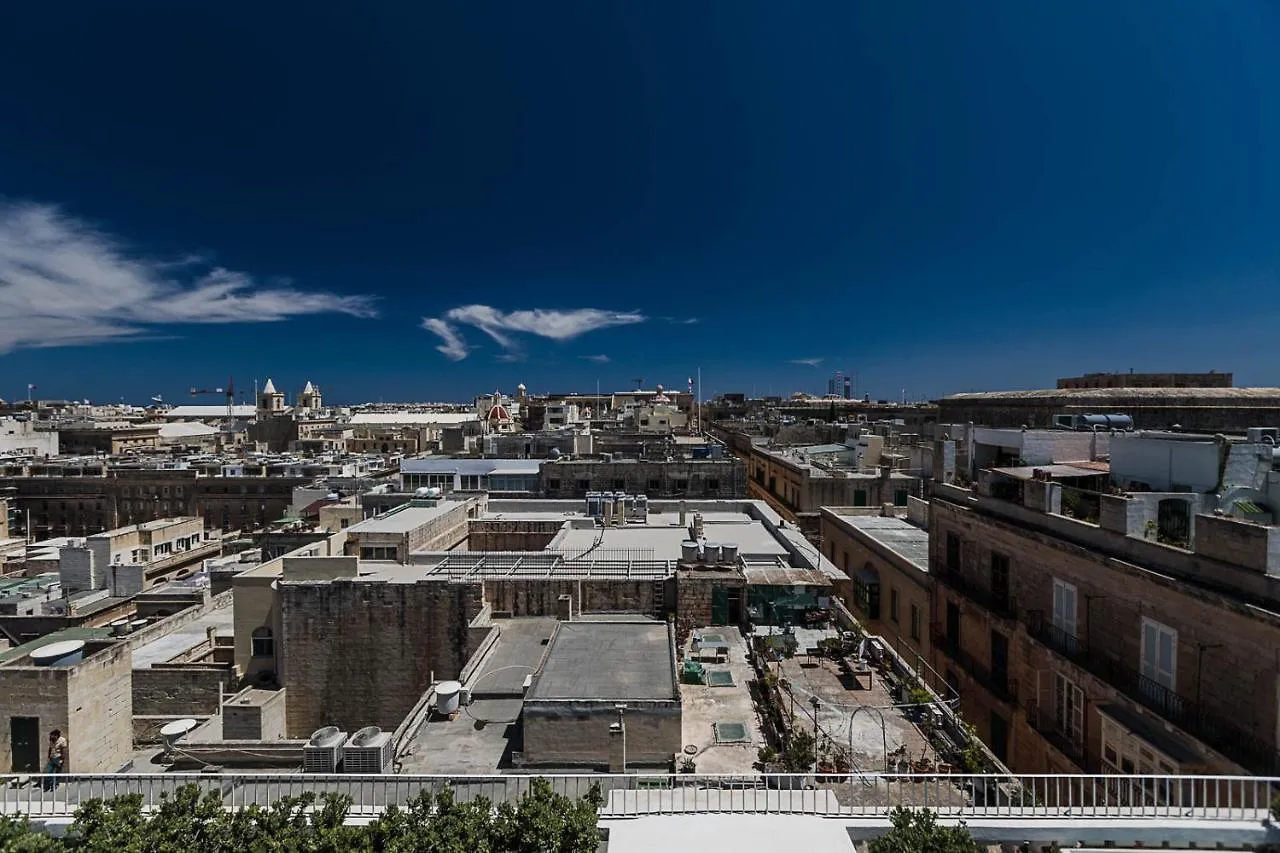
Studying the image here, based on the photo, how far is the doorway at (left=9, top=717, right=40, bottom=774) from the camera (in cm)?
1681

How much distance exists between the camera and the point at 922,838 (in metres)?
8.00

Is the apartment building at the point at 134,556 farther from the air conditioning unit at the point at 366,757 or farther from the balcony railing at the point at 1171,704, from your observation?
the balcony railing at the point at 1171,704

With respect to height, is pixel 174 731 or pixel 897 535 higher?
pixel 897 535

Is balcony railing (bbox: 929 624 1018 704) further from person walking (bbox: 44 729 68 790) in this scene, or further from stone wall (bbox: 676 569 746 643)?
person walking (bbox: 44 729 68 790)

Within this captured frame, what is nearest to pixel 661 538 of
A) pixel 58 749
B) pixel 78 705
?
pixel 78 705

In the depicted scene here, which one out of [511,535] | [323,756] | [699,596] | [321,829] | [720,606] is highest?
[321,829]

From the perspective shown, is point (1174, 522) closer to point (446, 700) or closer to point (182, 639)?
point (446, 700)

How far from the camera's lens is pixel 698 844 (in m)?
8.62

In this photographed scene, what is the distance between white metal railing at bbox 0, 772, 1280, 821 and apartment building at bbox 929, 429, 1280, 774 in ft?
4.41

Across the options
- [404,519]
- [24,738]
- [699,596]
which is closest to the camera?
[24,738]

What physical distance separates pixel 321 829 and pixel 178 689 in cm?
2045

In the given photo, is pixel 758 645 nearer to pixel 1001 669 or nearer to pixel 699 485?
pixel 1001 669

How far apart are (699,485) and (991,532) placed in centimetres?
2598

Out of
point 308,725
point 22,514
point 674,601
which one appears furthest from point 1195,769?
point 22,514
